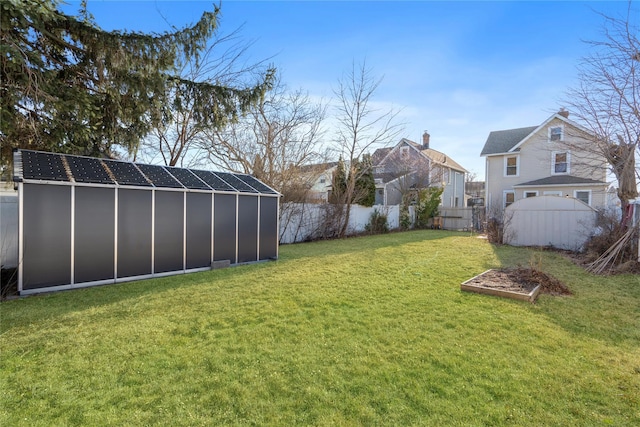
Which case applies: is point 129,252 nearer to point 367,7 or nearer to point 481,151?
point 367,7

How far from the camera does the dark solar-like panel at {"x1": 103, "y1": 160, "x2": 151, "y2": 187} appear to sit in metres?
6.40

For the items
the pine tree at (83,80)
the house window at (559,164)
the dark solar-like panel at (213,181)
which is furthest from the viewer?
the house window at (559,164)

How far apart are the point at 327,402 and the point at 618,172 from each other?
11469mm

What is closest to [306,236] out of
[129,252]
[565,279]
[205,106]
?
[205,106]

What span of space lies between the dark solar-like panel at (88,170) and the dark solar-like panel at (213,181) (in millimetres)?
2282

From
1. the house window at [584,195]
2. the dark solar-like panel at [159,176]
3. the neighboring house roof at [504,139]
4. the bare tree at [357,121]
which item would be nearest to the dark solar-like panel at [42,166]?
the dark solar-like panel at [159,176]

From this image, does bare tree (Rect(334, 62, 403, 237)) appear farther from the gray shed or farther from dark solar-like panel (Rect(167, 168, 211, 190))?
dark solar-like panel (Rect(167, 168, 211, 190))

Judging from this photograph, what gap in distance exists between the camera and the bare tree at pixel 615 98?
7863mm

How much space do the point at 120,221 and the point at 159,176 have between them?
1521 millimetres

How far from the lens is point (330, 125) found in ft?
51.6

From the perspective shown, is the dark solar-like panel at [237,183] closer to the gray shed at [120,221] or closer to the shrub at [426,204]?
the gray shed at [120,221]

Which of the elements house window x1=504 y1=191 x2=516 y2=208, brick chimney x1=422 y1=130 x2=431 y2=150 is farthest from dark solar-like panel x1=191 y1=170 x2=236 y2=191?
brick chimney x1=422 y1=130 x2=431 y2=150

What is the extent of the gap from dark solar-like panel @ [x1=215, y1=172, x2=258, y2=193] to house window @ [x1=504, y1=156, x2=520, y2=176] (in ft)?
58.1

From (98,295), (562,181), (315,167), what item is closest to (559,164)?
(562,181)
